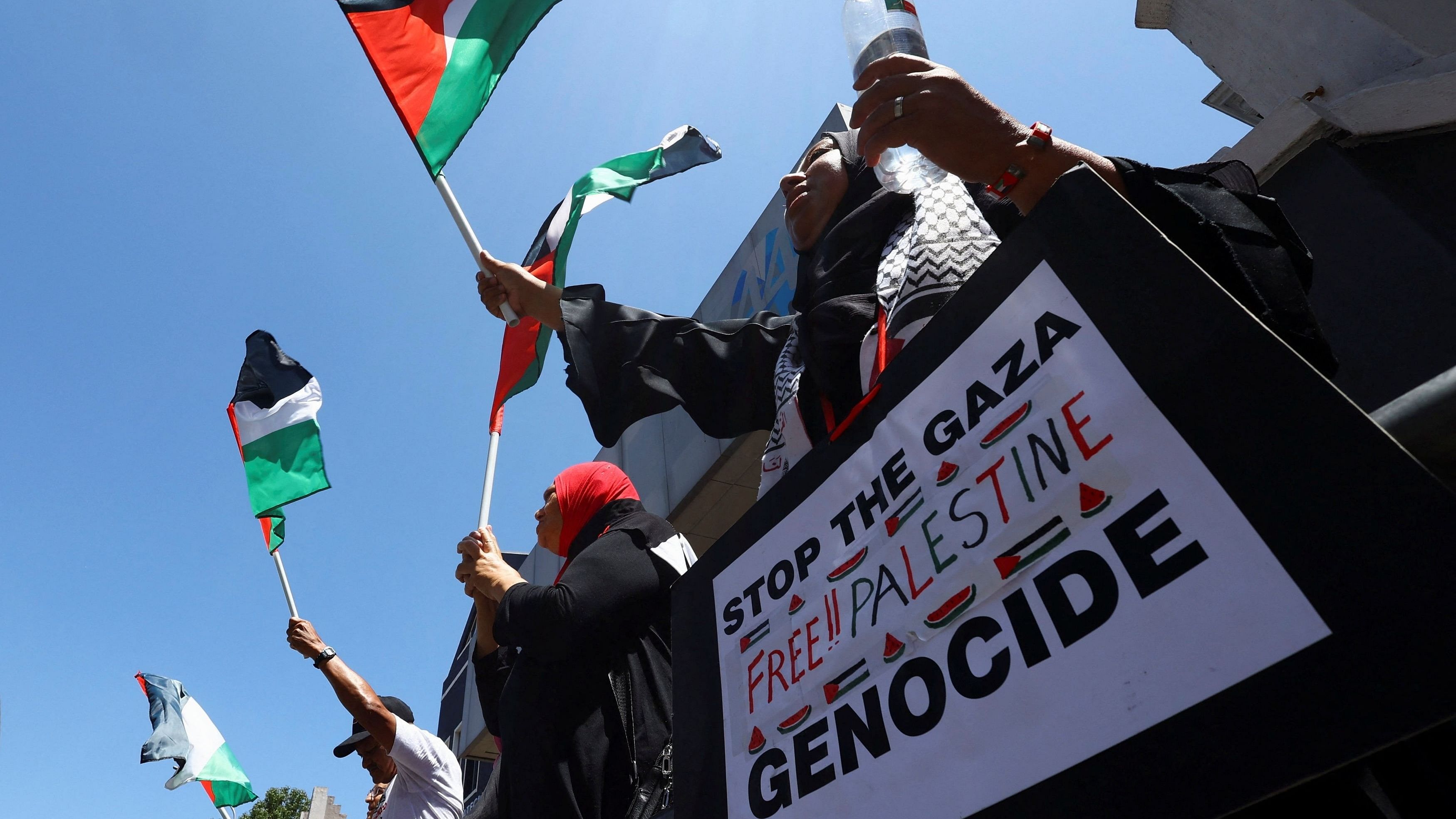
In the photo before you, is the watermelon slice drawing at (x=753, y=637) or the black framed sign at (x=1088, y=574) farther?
the watermelon slice drawing at (x=753, y=637)

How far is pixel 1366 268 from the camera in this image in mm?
2373

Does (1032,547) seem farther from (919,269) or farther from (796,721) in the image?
(919,269)

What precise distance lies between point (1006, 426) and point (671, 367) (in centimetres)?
156

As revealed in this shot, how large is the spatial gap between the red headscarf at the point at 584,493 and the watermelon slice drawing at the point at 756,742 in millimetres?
1756

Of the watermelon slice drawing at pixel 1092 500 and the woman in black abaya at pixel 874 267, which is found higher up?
the woman in black abaya at pixel 874 267

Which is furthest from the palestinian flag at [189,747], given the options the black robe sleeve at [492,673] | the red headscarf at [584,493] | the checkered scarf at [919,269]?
the checkered scarf at [919,269]

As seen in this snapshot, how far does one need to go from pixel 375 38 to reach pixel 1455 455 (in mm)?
3777

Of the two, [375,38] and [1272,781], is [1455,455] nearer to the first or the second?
[1272,781]

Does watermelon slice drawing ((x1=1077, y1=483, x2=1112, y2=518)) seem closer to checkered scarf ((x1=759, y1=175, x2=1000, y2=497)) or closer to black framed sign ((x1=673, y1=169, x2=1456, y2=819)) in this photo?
black framed sign ((x1=673, y1=169, x2=1456, y2=819))

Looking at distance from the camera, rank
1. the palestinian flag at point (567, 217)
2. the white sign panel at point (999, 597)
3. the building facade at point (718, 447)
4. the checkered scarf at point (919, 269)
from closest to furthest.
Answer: the white sign panel at point (999, 597), the checkered scarf at point (919, 269), the palestinian flag at point (567, 217), the building facade at point (718, 447)

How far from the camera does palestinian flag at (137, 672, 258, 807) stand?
7.45 m

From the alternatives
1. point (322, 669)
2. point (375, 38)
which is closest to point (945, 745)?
point (375, 38)

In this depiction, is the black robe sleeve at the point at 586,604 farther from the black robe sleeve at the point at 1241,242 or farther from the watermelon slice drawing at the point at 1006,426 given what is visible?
the black robe sleeve at the point at 1241,242

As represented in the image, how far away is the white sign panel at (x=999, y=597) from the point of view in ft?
2.64
